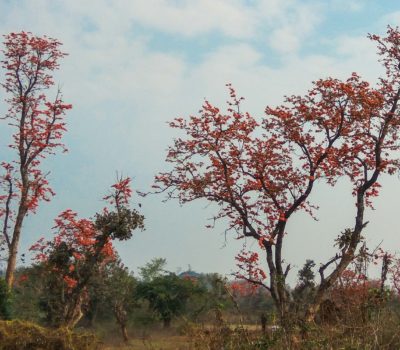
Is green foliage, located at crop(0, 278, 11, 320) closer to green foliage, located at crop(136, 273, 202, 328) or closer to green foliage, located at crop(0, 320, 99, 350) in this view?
green foliage, located at crop(0, 320, 99, 350)

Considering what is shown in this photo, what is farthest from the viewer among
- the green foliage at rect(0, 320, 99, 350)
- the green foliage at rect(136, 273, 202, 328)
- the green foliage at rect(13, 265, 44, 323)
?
the green foliage at rect(136, 273, 202, 328)

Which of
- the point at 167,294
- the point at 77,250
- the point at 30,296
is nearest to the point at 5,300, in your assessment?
the point at 77,250

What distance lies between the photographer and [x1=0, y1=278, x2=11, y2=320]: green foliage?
16.3 metres

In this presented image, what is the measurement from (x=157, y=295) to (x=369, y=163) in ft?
63.9

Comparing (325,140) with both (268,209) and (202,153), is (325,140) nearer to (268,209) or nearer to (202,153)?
(268,209)

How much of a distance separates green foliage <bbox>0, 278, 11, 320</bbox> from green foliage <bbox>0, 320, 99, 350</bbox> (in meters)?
5.72

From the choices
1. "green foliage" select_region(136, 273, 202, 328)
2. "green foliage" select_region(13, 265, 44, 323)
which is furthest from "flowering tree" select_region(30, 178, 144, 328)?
"green foliage" select_region(136, 273, 202, 328)

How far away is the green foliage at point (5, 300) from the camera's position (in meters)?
16.3

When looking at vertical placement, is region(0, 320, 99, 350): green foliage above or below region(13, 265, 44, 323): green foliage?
below

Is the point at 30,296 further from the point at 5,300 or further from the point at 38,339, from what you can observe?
the point at 38,339

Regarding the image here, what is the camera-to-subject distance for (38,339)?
35.0ft

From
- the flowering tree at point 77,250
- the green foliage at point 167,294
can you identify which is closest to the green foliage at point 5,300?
the flowering tree at point 77,250

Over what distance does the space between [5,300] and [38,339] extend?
6.53 m

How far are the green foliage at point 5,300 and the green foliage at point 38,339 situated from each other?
5716mm
